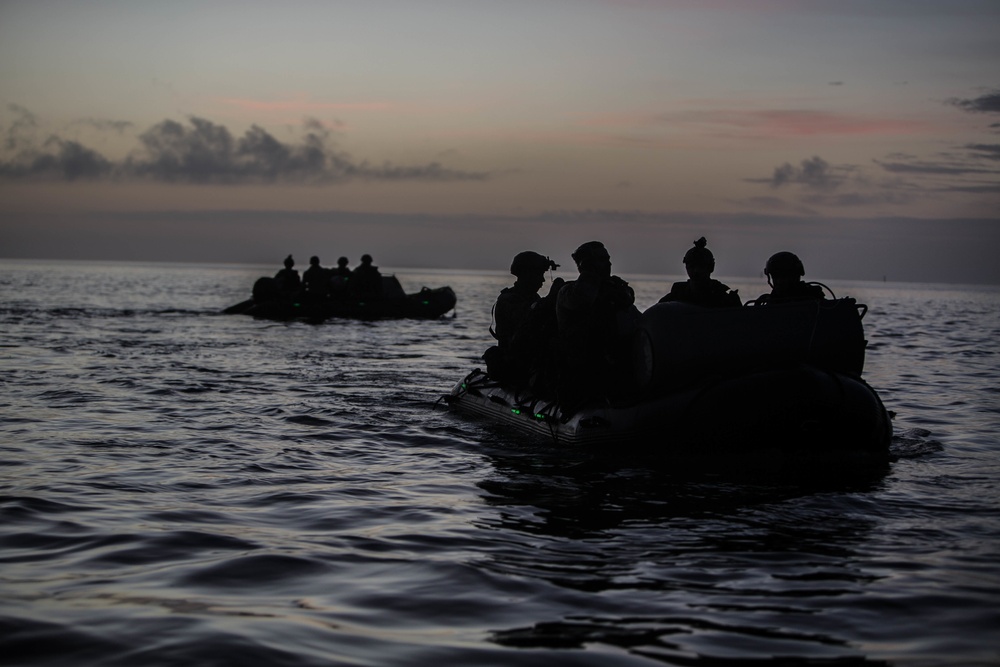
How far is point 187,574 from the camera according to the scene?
5793mm

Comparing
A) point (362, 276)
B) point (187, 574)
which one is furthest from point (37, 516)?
point (362, 276)

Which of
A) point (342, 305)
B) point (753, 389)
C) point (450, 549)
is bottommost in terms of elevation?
point (450, 549)

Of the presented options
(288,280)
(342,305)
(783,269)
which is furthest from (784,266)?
(288,280)

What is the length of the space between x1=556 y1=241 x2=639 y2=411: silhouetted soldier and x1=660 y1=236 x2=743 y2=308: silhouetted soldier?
1.78ft

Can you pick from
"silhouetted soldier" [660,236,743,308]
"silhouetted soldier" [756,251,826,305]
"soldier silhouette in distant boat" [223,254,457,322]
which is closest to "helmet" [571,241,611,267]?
"silhouetted soldier" [660,236,743,308]

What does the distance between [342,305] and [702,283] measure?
27.1 metres

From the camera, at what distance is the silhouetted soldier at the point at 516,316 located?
1259cm

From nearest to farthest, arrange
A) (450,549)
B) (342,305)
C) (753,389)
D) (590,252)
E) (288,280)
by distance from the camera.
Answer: (450,549)
(753,389)
(590,252)
(342,305)
(288,280)

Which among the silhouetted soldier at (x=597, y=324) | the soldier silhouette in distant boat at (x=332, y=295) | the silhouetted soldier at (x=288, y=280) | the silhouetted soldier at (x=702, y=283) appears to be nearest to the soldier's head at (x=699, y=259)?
the silhouetted soldier at (x=702, y=283)

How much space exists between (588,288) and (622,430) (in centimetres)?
159

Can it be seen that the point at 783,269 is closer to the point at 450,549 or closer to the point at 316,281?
the point at 450,549

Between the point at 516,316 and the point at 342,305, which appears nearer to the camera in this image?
the point at 516,316

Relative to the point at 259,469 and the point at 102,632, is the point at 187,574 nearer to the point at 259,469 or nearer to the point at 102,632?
the point at 102,632

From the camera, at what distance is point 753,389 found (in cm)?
924
